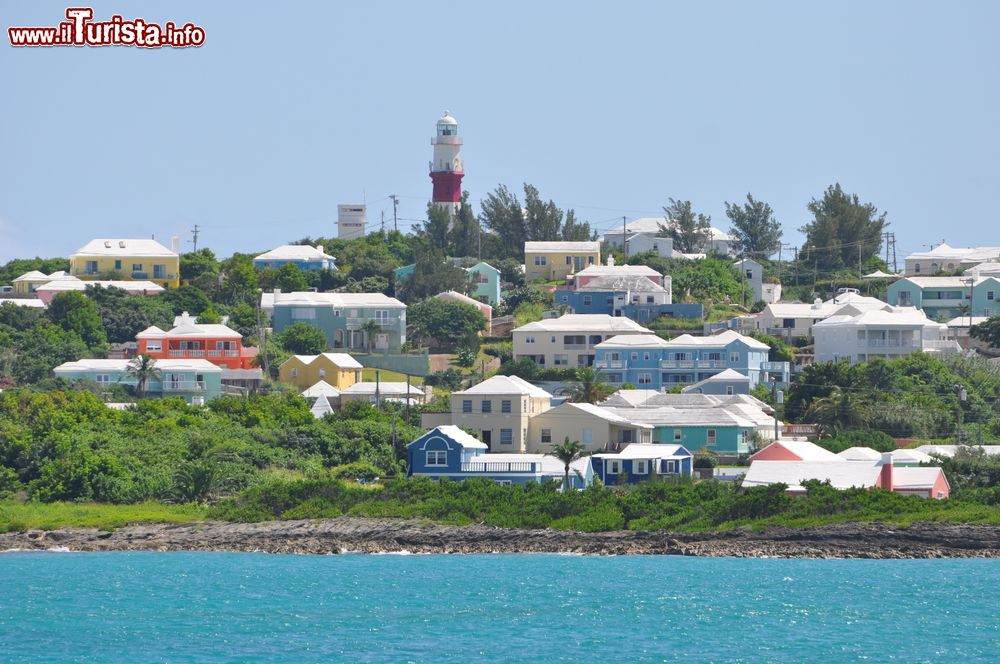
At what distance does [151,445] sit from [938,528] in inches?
1047

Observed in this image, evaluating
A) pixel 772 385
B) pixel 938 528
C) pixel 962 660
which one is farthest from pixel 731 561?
pixel 772 385

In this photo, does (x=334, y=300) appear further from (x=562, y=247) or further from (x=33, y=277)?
(x=562, y=247)

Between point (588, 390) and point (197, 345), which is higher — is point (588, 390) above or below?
below

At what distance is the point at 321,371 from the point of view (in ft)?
289

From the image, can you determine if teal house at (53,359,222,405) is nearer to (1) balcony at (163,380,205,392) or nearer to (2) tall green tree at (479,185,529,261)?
(1) balcony at (163,380,205,392)

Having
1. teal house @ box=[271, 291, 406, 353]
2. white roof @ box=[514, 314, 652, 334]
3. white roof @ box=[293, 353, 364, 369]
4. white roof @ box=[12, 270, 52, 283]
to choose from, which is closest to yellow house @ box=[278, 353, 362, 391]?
white roof @ box=[293, 353, 364, 369]

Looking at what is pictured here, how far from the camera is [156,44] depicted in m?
49.9

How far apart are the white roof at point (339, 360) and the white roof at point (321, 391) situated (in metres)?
2.12

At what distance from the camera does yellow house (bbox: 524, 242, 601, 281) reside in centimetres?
11212

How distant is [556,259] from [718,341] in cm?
2490

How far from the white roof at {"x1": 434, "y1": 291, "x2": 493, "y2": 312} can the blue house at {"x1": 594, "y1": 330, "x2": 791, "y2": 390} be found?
37.7 ft

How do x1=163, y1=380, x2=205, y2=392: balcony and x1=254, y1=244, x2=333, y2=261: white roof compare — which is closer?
x1=163, y1=380, x2=205, y2=392: balcony

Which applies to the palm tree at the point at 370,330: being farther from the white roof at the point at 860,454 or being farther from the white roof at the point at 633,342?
the white roof at the point at 860,454

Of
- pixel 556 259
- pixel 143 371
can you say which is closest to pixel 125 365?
pixel 143 371
